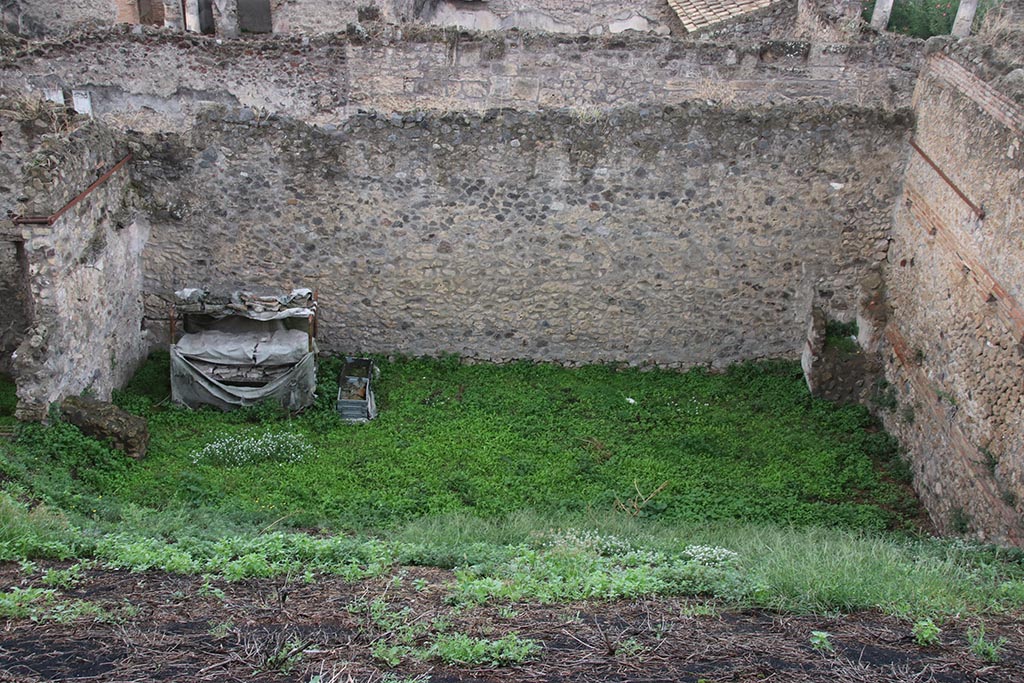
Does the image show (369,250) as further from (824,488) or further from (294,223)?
(824,488)

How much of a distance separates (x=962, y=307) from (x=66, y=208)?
742 centimetres

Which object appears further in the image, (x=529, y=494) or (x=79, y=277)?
(x=79, y=277)

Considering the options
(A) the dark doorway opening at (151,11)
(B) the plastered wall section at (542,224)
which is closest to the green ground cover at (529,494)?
(B) the plastered wall section at (542,224)

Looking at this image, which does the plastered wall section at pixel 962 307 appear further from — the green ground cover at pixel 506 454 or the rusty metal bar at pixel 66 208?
the rusty metal bar at pixel 66 208

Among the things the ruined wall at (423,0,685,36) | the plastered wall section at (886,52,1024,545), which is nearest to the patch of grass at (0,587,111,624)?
the plastered wall section at (886,52,1024,545)

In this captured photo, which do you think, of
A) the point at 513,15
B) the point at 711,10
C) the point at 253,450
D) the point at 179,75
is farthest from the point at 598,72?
the point at 253,450

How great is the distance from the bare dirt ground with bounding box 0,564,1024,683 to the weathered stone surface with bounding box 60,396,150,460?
2.73m

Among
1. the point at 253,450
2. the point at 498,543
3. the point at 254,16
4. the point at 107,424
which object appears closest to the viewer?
the point at 498,543

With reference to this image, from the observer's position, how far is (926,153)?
843 cm

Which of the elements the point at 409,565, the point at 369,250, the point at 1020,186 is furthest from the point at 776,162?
the point at 409,565

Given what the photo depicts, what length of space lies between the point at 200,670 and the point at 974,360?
20.2 feet

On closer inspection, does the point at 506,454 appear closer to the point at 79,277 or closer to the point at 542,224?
the point at 542,224

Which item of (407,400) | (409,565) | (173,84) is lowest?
(407,400)

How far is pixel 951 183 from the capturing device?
779 centimetres
